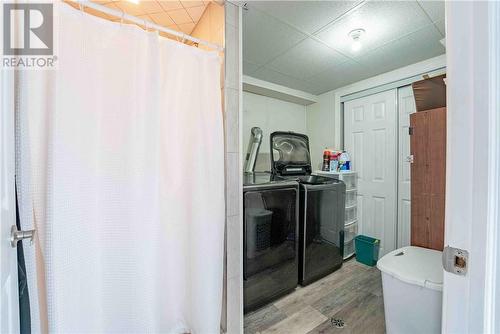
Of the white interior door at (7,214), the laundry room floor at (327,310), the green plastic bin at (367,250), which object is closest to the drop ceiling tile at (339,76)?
the green plastic bin at (367,250)

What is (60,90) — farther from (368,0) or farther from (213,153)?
(368,0)

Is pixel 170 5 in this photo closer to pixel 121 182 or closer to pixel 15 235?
pixel 121 182

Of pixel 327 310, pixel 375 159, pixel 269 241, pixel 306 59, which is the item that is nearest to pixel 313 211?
pixel 269 241

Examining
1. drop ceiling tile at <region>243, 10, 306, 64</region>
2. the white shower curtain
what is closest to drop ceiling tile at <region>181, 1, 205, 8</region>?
drop ceiling tile at <region>243, 10, 306, 64</region>

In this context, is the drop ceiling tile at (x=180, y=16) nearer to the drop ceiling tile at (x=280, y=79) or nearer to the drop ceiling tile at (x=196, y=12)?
the drop ceiling tile at (x=196, y=12)

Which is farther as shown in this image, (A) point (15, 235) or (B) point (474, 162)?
(A) point (15, 235)

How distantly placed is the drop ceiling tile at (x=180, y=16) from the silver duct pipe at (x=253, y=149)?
1.21 m

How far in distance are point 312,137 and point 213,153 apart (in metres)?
2.22

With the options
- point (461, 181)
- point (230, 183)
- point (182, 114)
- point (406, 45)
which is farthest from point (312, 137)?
point (461, 181)

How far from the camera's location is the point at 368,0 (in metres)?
1.28

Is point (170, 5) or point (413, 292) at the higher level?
point (170, 5)

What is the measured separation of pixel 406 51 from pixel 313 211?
169 cm

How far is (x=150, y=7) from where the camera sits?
1.39 metres

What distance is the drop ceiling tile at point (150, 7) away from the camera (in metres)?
1.35
